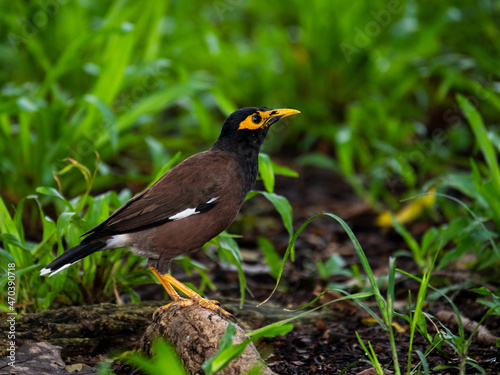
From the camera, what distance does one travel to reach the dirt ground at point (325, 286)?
312cm

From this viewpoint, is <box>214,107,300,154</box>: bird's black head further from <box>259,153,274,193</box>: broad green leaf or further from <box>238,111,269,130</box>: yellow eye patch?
<box>259,153,274,193</box>: broad green leaf

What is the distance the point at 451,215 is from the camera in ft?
16.5

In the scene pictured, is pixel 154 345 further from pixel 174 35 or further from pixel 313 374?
pixel 174 35

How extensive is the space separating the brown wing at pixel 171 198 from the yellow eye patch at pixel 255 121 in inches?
10.7

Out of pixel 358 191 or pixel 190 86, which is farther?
pixel 358 191

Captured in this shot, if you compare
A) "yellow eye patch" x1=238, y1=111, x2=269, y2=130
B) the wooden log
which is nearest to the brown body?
"yellow eye patch" x1=238, y1=111, x2=269, y2=130

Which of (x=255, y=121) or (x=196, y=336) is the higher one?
(x=255, y=121)

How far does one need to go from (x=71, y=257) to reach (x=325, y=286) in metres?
1.97

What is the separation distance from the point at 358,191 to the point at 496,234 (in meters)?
2.05

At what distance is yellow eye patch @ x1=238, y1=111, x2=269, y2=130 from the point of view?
11.7 ft

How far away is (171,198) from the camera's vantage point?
130 inches

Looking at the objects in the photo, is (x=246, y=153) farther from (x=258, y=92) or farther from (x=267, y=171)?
(x=258, y=92)

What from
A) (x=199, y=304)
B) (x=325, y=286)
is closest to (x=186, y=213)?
(x=199, y=304)

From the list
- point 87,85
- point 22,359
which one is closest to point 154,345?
point 22,359
